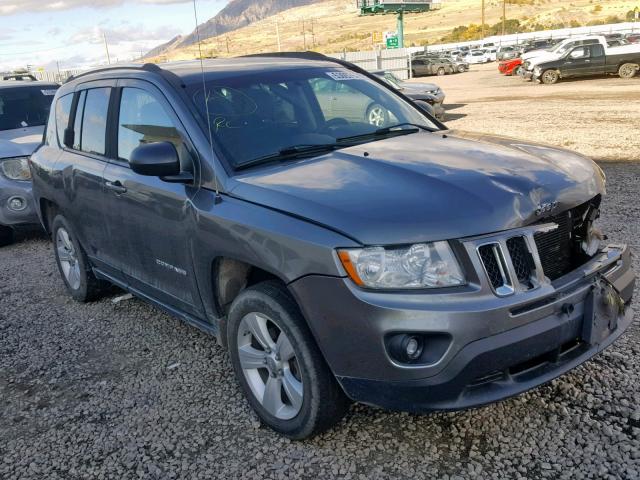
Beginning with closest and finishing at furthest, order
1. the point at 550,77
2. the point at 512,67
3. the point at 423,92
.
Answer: the point at 423,92, the point at 550,77, the point at 512,67

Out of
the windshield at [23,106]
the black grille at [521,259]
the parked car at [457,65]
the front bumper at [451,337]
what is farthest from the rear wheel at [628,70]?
the black grille at [521,259]

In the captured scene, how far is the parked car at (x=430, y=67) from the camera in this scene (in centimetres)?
4728

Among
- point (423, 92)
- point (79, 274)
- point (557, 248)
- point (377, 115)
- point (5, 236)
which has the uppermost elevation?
point (377, 115)

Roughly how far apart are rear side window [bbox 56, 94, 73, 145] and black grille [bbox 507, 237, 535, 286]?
3908 millimetres

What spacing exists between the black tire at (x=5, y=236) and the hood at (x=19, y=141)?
98 cm

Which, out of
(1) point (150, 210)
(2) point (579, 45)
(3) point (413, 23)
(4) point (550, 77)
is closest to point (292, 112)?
(1) point (150, 210)

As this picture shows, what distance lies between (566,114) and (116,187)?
48.7ft

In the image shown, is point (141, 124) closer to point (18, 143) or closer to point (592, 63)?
point (18, 143)

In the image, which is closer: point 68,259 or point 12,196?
point 68,259

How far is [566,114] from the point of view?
649 inches

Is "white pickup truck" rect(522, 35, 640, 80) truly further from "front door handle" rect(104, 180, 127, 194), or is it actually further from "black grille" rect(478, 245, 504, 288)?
"black grille" rect(478, 245, 504, 288)

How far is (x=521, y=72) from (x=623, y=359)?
100 ft

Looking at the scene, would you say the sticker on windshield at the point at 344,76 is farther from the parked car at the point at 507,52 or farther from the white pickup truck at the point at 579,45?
the parked car at the point at 507,52

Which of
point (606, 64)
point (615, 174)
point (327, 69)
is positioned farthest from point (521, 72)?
point (327, 69)
